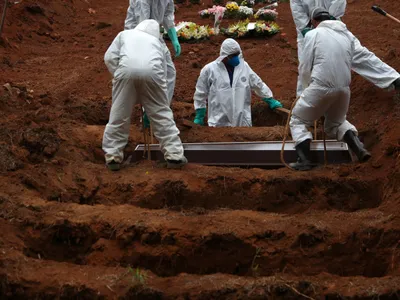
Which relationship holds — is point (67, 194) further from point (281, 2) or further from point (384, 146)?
point (281, 2)

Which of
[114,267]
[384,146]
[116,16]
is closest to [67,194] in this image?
[114,267]

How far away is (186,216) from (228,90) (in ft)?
13.7

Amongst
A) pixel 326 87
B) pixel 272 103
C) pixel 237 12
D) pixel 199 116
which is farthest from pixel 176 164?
pixel 237 12

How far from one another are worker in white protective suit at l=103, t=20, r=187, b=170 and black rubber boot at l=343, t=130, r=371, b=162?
181cm

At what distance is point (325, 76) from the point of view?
830 centimetres

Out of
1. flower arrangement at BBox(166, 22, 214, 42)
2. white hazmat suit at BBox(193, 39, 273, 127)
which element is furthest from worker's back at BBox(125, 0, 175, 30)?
flower arrangement at BBox(166, 22, 214, 42)

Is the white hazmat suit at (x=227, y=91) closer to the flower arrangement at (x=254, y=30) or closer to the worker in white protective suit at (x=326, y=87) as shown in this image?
the worker in white protective suit at (x=326, y=87)

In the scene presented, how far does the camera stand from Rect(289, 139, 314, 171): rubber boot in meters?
8.65

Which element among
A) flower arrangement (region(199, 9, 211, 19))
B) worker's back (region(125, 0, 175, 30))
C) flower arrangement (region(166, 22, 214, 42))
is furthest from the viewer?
flower arrangement (region(199, 9, 211, 19))

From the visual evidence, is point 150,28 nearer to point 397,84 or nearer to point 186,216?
point 186,216

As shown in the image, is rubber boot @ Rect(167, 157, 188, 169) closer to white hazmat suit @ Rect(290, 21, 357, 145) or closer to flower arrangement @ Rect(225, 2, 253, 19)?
white hazmat suit @ Rect(290, 21, 357, 145)

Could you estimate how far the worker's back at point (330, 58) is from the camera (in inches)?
327

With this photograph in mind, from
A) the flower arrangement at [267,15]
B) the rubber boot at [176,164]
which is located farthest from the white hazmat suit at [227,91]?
the flower arrangement at [267,15]

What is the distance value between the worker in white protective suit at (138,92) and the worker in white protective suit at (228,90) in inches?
93.2
